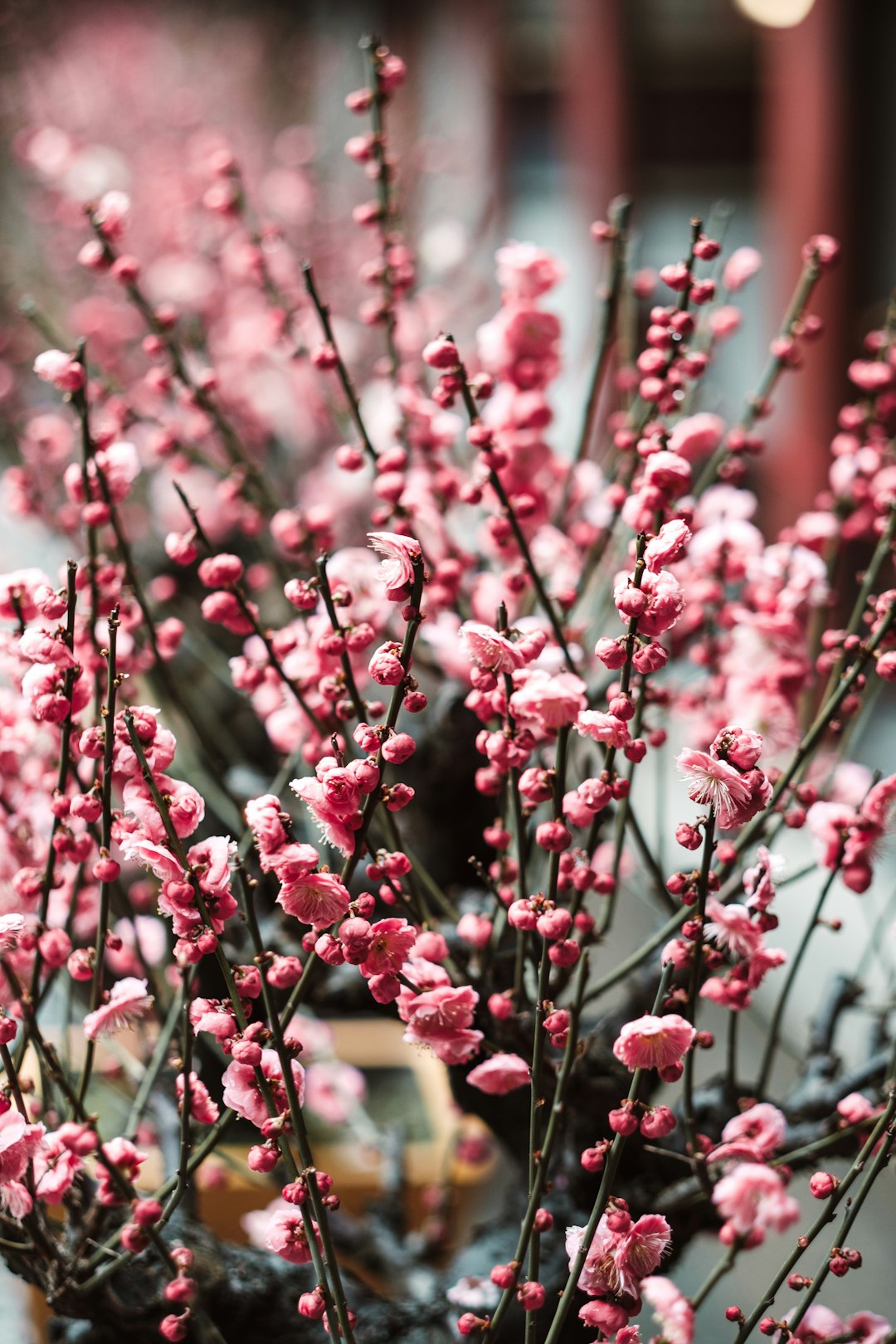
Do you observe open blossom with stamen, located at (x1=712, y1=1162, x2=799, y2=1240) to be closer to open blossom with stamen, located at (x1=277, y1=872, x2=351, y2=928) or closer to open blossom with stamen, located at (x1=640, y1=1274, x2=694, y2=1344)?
open blossom with stamen, located at (x1=640, y1=1274, x2=694, y2=1344)

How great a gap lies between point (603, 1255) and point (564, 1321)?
0.07m

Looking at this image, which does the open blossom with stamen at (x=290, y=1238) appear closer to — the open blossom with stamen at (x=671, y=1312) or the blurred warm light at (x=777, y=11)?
the open blossom with stamen at (x=671, y=1312)

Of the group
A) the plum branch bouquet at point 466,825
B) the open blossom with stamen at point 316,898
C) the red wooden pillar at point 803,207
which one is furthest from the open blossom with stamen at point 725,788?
the red wooden pillar at point 803,207

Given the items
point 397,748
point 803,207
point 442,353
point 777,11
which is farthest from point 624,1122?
point 777,11

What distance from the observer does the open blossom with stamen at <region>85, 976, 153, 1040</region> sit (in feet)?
1.29

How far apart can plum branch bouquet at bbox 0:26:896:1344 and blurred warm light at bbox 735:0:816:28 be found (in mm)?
1762

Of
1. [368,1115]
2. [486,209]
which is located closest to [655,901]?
[368,1115]

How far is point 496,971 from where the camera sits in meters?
0.54

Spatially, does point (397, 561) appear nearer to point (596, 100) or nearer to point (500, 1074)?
point (500, 1074)

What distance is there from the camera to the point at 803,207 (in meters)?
2.24

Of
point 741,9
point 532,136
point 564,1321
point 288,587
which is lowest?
point 564,1321

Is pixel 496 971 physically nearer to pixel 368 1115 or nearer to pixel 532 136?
pixel 368 1115

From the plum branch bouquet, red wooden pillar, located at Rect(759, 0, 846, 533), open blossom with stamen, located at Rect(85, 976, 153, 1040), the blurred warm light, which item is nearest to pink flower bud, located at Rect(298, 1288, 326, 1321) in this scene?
the plum branch bouquet

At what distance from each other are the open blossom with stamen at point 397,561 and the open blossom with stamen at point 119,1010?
0.48 ft
